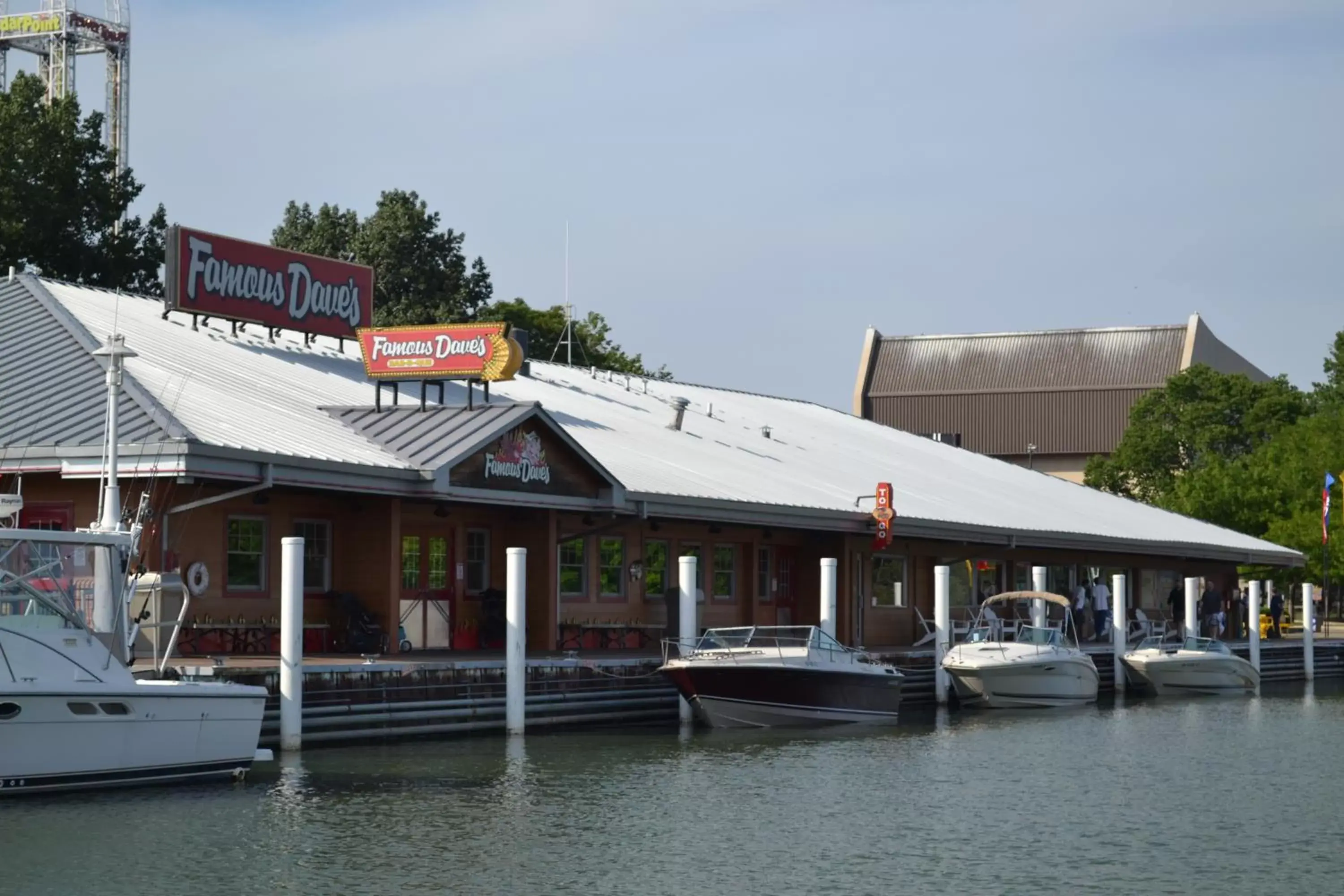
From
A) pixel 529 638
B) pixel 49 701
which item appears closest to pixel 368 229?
pixel 529 638

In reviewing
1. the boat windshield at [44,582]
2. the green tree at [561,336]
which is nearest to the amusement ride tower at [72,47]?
the green tree at [561,336]

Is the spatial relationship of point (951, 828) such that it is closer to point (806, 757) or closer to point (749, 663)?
point (806, 757)

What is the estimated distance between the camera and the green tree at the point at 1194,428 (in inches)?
3140

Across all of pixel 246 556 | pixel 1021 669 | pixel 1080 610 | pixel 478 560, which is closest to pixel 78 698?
pixel 246 556

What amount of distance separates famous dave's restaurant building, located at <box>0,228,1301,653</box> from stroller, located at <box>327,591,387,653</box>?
41mm

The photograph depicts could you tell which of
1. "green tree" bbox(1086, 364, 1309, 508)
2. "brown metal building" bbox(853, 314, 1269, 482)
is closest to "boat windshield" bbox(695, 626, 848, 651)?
"green tree" bbox(1086, 364, 1309, 508)

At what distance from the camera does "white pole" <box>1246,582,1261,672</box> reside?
154 ft

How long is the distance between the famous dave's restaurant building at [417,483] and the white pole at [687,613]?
212 cm

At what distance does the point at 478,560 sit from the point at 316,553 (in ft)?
13.7

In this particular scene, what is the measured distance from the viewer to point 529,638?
108ft

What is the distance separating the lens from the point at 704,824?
2002 centimetres

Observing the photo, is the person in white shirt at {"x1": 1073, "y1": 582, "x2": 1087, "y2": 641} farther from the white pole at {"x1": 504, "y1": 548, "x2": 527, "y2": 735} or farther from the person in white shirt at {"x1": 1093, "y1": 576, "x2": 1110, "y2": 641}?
the white pole at {"x1": 504, "y1": 548, "x2": 527, "y2": 735}

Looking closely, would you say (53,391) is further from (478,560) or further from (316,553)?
(478,560)

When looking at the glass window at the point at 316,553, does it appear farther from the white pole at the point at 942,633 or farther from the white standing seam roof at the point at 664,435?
the white pole at the point at 942,633
